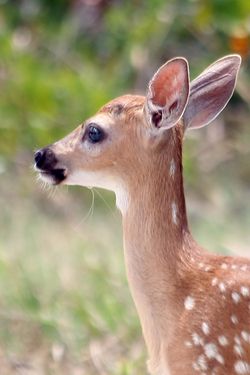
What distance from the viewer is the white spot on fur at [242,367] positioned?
12.8 feet

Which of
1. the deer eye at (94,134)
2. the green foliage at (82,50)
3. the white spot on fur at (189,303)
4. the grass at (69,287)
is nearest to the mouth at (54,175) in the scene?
the deer eye at (94,134)

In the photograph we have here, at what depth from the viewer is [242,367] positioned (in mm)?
3920

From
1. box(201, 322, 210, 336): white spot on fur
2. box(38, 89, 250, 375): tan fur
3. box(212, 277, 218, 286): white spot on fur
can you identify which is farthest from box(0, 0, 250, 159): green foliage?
box(201, 322, 210, 336): white spot on fur

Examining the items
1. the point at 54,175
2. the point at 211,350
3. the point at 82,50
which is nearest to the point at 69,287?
the point at 54,175

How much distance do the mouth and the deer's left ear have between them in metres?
0.34

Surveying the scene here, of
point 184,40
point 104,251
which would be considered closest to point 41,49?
point 184,40

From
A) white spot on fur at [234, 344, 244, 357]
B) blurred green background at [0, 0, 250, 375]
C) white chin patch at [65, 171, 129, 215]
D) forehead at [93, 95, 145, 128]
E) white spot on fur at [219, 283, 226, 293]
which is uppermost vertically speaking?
forehead at [93, 95, 145, 128]

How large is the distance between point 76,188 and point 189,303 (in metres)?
4.63

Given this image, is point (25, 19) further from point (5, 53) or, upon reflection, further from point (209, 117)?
point (209, 117)

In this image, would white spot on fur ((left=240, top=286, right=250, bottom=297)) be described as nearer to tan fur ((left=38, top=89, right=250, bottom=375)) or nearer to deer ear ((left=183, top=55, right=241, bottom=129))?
tan fur ((left=38, top=89, right=250, bottom=375))

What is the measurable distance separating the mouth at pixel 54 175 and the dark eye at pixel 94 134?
5.3 inches

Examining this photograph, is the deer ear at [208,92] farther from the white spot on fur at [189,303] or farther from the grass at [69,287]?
the white spot on fur at [189,303]

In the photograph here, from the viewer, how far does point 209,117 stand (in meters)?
4.38

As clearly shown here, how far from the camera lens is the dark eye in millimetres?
4258
